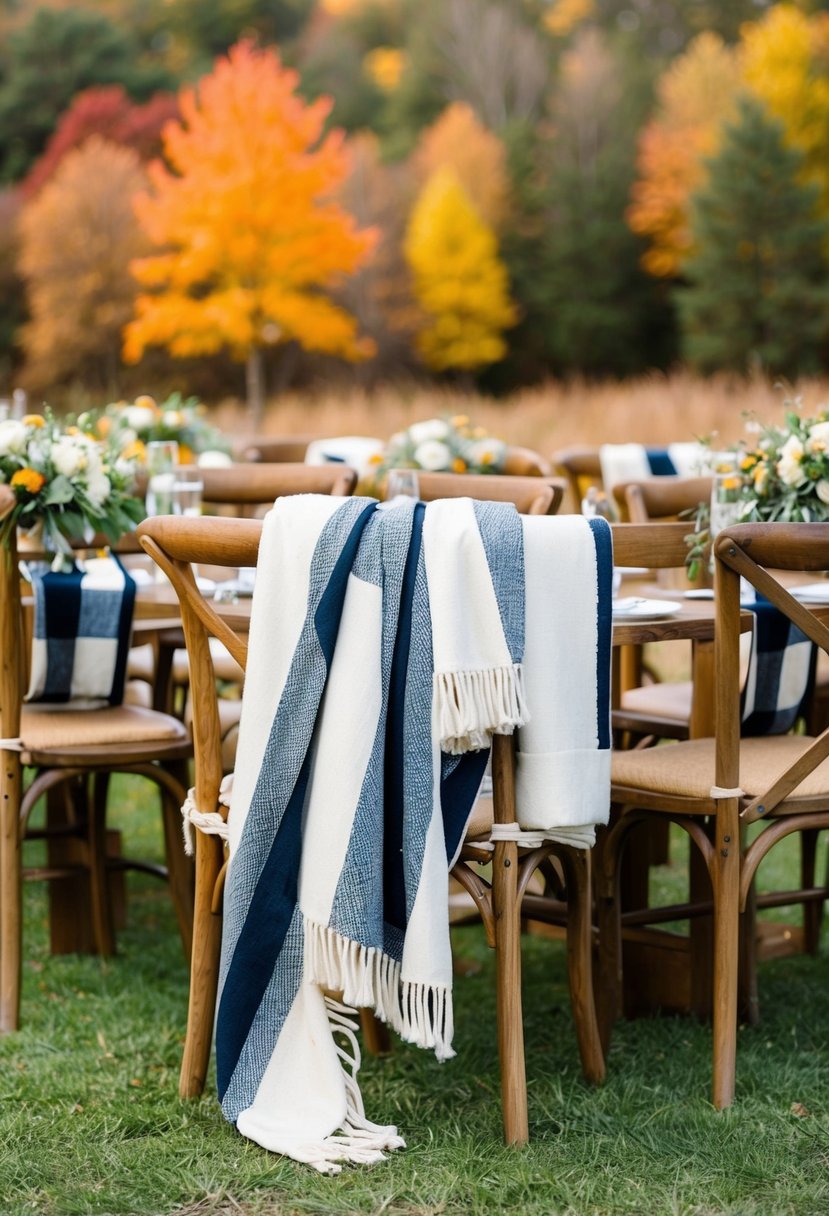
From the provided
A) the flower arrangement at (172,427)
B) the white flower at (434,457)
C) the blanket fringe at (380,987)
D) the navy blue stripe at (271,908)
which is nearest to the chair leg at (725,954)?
the blanket fringe at (380,987)

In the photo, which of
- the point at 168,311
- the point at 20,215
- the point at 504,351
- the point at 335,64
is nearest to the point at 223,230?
the point at 168,311

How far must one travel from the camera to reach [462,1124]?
236 cm

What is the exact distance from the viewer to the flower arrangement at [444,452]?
4.60 metres

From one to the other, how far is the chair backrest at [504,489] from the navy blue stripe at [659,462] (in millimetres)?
1911

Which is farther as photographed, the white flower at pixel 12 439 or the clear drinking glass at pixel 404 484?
the clear drinking glass at pixel 404 484

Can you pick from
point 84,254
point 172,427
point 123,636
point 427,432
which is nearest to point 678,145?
point 84,254

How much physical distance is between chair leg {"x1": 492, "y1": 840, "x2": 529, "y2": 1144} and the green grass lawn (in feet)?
0.31

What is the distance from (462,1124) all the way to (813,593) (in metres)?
1.24

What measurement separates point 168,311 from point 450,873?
17041mm

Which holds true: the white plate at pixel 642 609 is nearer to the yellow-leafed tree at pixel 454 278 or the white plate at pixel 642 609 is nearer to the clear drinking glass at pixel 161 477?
the clear drinking glass at pixel 161 477

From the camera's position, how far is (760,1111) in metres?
2.37

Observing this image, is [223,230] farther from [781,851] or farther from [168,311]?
[781,851]

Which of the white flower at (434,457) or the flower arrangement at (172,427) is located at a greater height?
the flower arrangement at (172,427)

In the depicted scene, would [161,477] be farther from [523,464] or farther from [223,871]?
[523,464]
